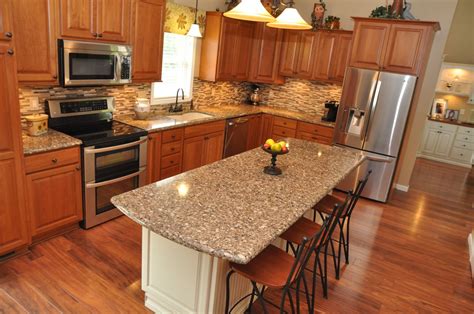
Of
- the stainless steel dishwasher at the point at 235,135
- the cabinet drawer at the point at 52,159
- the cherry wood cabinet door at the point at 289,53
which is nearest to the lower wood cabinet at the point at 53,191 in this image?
the cabinet drawer at the point at 52,159

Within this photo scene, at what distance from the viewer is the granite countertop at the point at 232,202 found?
5.35ft

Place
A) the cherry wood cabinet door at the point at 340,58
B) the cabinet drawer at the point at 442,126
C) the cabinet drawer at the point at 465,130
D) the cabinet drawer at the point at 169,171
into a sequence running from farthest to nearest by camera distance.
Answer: the cabinet drawer at the point at 442,126 → the cabinet drawer at the point at 465,130 → the cherry wood cabinet door at the point at 340,58 → the cabinet drawer at the point at 169,171

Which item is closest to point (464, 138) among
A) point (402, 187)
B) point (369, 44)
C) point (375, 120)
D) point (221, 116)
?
point (402, 187)

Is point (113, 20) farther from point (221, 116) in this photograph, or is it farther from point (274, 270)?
point (274, 270)

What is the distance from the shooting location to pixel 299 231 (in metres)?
2.38

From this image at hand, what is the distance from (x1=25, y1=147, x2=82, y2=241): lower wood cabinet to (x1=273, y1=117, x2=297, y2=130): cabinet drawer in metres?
3.29

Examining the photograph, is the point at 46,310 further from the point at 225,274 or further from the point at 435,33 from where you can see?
the point at 435,33

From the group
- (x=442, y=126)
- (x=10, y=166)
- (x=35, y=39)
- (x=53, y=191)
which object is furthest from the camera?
(x=442, y=126)

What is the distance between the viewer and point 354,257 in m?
3.31

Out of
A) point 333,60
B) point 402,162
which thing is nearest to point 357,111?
point 333,60

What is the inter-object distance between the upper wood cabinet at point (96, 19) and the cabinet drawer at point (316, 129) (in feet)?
9.42

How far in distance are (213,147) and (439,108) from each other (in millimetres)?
5817

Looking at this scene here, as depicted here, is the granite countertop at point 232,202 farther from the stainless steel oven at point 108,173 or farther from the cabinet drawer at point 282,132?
the cabinet drawer at point 282,132

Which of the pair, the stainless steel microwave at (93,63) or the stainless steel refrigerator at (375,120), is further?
the stainless steel refrigerator at (375,120)
